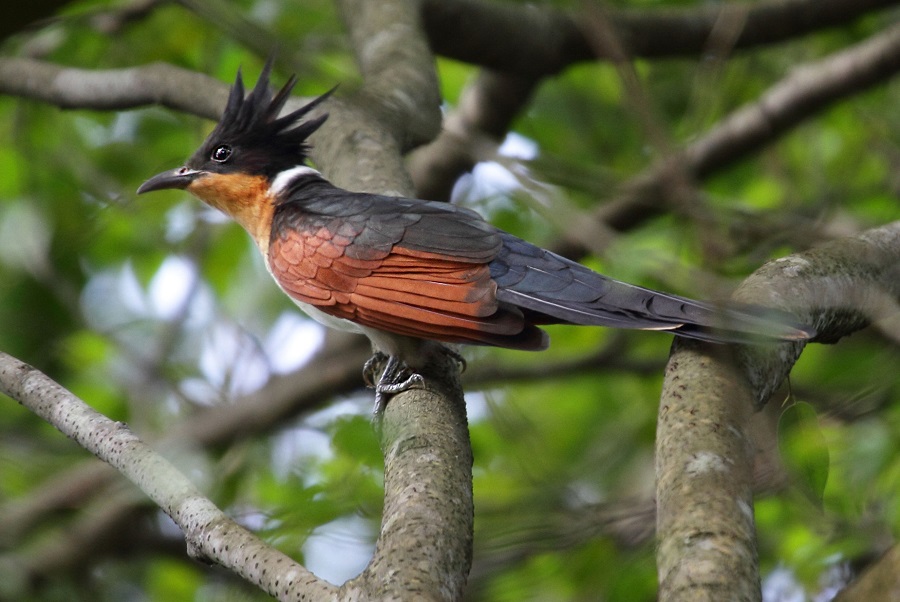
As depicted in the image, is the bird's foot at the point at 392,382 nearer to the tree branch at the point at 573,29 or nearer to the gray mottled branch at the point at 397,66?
the gray mottled branch at the point at 397,66

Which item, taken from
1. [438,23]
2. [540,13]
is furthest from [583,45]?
[438,23]

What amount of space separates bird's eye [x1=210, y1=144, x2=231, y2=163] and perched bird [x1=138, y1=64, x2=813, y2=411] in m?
0.38

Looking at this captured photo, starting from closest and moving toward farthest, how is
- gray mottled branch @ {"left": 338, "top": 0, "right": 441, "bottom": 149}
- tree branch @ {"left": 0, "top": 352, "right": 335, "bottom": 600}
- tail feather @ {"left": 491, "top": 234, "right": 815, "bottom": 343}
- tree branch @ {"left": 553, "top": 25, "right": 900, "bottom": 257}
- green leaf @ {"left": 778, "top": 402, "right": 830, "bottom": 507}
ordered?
tree branch @ {"left": 0, "top": 352, "right": 335, "bottom": 600}
green leaf @ {"left": 778, "top": 402, "right": 830, "bottom": 507}
tail feather @ {"left": 491, "top": 234, "right": 815, "bottom": 343}
gray mottled branch @ {"left": 338, "top": 0, "right": 441, "bottom": 149}
tree branch @ {"left": 553, "top": 25, "right": 900, "bottom": 257}

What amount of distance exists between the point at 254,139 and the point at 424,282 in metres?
1.33

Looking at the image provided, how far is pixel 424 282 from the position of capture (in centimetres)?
315

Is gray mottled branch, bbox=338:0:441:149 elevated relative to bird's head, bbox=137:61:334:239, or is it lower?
elevated

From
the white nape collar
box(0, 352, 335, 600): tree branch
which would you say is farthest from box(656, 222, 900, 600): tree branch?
the white nape collar

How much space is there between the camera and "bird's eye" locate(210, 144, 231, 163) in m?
4.09

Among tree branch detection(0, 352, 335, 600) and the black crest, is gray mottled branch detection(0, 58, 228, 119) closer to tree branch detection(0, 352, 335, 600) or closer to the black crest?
the black crest

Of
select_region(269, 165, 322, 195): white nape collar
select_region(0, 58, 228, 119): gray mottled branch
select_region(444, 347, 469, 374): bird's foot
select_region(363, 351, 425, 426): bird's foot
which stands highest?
select_region(0, 58, 228, 119): gray mottled branch

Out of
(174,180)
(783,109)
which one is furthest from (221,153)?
(783,109)

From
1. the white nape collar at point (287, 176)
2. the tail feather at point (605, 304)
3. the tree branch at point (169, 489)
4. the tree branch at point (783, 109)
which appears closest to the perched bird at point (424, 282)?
the tail feather at point (605, 304)

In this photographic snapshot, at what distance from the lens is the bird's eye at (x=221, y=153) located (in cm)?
409

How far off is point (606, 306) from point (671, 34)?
306cm
